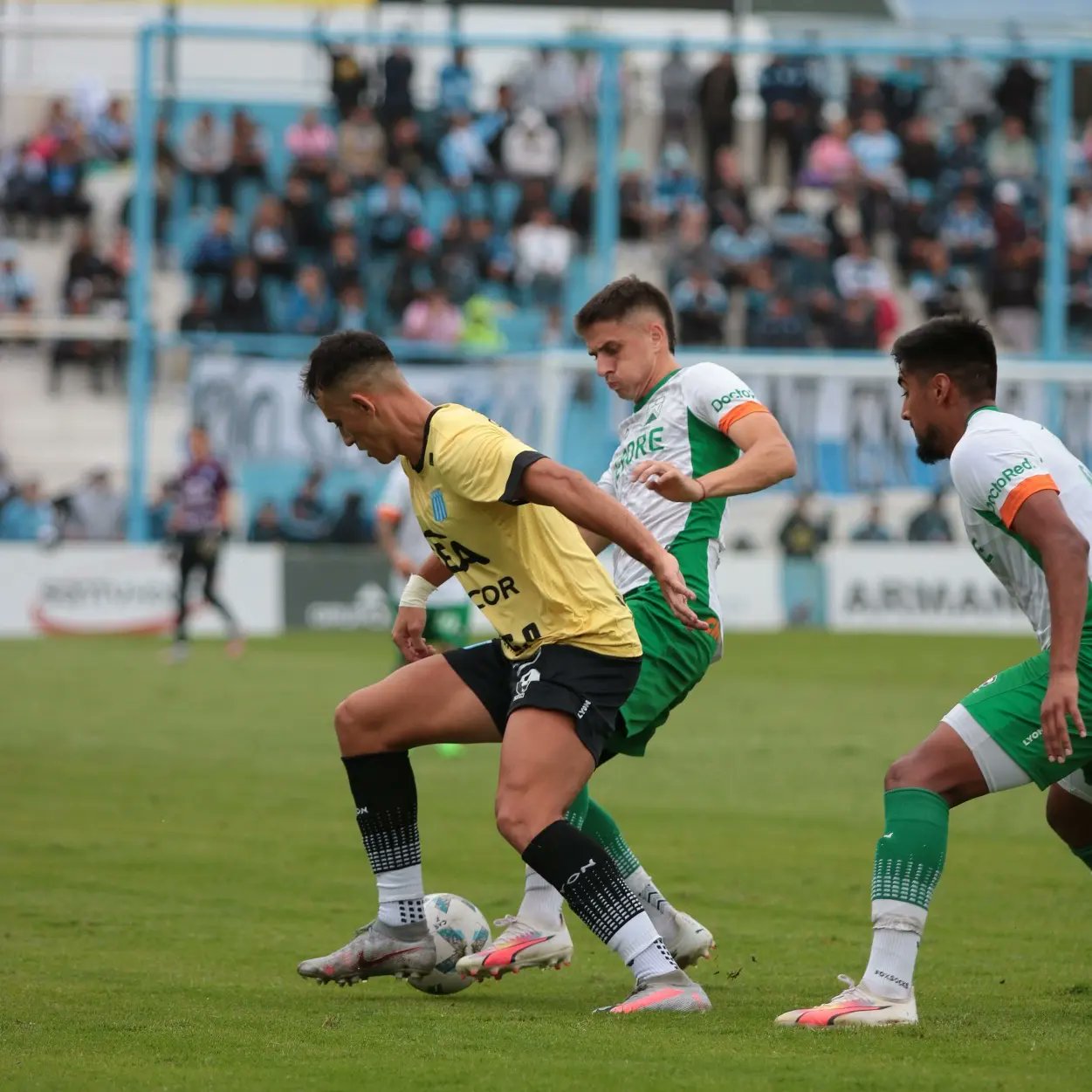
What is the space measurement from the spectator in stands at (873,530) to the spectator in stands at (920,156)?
7.87 metres

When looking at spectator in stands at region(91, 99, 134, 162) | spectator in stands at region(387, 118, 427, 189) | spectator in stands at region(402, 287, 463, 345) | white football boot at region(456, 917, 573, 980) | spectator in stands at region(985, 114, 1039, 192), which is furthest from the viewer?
spectator in stands at region(985, 114, 1039, 192)

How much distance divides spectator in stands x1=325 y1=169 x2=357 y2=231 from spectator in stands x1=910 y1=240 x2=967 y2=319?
8.66m

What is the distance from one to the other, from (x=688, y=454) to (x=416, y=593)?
3.50ft

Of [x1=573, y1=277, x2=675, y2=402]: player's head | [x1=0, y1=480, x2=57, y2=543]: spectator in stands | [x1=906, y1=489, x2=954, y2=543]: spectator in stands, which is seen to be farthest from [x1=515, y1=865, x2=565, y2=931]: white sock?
[x1=0, y1=480, x2=57, y2=543]: spectator in stands

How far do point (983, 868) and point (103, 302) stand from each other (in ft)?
67.3

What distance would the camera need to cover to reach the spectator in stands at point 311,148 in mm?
29328

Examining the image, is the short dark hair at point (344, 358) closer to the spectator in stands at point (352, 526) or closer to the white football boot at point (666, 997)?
the white football boot at point (666, 997)

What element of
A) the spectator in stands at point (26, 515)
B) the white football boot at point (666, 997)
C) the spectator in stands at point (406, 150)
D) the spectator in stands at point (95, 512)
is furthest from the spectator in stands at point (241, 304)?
the white football boot at point (666, 997)

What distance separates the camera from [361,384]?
6094mm

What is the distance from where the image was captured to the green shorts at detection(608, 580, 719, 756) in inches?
257

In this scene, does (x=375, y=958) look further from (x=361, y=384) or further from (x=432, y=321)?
Answer: (x=432, y=321)

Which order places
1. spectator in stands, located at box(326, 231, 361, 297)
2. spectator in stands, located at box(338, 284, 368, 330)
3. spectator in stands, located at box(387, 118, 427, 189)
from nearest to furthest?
1. spectator in stands, located at box(338, 284, 368, 330)
2. spectator in stands, located at box(326, 231, 361, 297)
3. spectator in stands, located at box(387, 118, 427, 189)

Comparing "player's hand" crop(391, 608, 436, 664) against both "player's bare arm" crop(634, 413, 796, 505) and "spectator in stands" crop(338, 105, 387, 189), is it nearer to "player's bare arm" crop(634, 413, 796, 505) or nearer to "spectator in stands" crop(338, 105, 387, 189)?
"player's bare arm" crop(634, 413, 796, 505)

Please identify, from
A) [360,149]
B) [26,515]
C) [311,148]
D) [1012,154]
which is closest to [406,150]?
[360,149]
